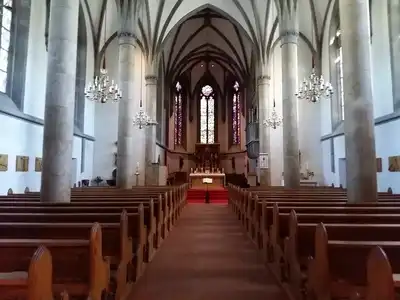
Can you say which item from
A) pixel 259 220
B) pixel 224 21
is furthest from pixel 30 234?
pixel 224 21

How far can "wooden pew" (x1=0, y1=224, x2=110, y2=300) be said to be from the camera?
2.74 metres

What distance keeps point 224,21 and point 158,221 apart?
25112 mm

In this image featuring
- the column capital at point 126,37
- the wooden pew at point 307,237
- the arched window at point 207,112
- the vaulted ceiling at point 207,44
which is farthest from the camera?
the arched window at point 207,112

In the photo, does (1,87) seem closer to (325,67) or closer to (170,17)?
(170,17)

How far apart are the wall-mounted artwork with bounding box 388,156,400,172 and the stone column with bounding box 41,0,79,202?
1170 cm

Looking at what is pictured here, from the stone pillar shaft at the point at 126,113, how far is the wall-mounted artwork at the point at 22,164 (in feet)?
12.3

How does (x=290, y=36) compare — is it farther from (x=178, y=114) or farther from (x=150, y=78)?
(x=178, y=114)

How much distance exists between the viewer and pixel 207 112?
40719 millimetres

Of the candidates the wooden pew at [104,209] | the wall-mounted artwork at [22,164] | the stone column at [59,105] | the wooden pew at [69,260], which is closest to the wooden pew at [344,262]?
the wooden pew at [69,260]

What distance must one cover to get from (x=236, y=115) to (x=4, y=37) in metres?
28.8

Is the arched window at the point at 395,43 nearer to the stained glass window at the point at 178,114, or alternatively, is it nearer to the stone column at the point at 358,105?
the stone column at the point at 358,105

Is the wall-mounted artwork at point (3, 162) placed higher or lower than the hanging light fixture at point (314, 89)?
lower

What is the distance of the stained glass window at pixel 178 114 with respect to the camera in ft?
127

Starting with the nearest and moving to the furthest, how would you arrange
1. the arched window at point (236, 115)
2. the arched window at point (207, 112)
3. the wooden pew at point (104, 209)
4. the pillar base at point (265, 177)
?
the wooden pew at point (104, 209) → the pillar base at point (265, 177) → the arched window at point (236, 115) → the arched window at point (207, 112)
